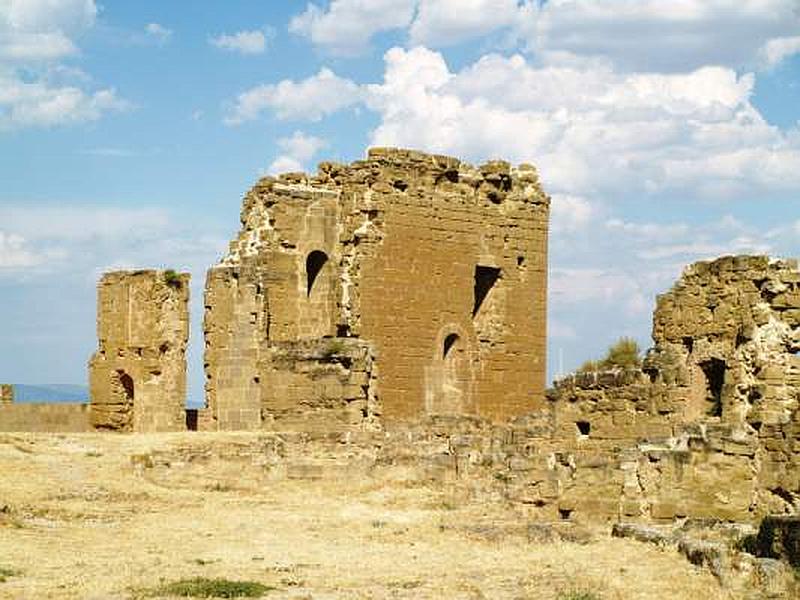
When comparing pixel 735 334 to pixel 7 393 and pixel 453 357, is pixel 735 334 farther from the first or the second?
pixel 7 393

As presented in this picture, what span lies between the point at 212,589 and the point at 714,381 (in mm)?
11904

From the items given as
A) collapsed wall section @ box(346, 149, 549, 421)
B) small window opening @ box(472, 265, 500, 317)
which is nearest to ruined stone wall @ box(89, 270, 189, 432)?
collapsed wall section @ box(346, 149, 549, 421)

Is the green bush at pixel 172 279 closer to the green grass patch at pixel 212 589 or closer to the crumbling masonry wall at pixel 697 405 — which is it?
the crumbling masonry wall at pixel 697 405

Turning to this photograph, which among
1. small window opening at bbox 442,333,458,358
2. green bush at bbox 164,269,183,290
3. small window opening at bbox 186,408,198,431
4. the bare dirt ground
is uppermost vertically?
green bush at bbox 164,269,183,290

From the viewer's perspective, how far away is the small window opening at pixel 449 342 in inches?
1250

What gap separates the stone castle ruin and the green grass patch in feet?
20.7

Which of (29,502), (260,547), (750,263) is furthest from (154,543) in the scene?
(750,263)

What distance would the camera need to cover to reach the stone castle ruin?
1859cm

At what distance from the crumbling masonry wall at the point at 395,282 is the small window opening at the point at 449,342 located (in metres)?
0.03

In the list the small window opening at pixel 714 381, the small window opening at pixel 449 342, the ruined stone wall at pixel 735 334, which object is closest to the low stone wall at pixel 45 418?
the small window opening at pixel 449 342

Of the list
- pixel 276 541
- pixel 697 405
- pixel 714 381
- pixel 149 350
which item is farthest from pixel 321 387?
pixel 276 541

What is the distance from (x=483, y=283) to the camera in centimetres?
3294

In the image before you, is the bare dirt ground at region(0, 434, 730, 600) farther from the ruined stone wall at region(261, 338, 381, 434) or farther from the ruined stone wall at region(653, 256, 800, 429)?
the ruined stone wall at region(653, 256, 800, 429)

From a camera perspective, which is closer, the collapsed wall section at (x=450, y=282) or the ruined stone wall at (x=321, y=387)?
the ruined stone wall at (x=321, y=387)
